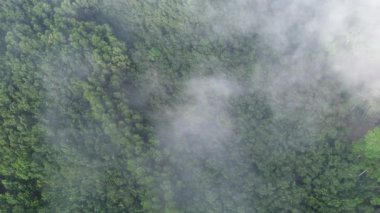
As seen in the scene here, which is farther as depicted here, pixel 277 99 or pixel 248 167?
pixel 277 99

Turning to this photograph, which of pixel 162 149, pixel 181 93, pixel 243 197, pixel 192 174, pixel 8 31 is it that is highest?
pixel 8 31

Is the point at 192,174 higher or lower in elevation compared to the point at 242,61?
lower

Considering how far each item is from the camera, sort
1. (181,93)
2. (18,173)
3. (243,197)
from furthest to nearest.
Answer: (181,93)
(18,173)
(243,197)

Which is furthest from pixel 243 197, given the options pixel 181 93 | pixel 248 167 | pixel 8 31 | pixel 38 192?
pixel 8 31

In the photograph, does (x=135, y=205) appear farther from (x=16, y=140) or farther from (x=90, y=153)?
(x=16, y=140)

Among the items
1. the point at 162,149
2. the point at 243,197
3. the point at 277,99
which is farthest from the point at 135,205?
the point at 277,99

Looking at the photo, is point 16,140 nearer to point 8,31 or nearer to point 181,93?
point 8,31

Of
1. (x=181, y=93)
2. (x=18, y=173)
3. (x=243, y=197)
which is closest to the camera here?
(x=243, y=197)
